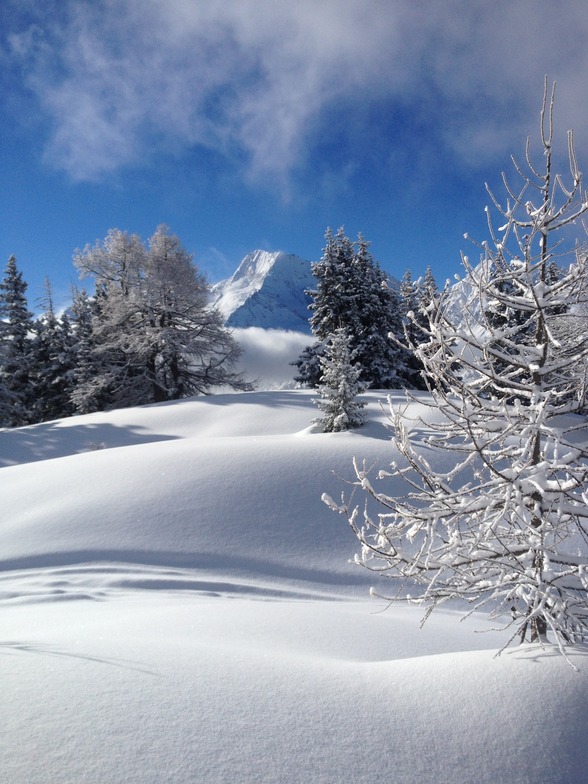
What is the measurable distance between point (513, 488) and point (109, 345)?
22.9 meters

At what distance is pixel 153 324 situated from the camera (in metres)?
24.5

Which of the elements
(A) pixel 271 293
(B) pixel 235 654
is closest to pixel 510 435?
(B) pixel 235 654

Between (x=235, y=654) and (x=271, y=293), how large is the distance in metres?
185

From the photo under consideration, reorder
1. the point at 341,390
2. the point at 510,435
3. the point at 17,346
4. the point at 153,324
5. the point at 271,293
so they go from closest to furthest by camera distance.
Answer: the point at 510,435 → the point at 341,390 → the point at 153,324 → the point at 17,346 → the point at 271,293

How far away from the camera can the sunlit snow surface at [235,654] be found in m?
2.31

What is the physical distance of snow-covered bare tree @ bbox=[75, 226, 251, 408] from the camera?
2344 centimetres

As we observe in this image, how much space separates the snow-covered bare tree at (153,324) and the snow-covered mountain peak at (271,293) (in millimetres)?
141298

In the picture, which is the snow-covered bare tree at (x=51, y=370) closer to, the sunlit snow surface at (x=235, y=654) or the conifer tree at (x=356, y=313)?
the conifer tree at (x=356, y=313)

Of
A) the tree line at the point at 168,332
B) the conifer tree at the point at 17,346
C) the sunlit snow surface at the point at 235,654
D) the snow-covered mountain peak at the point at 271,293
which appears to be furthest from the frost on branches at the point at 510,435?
the snow-covered mountain peak at the point at 271,293

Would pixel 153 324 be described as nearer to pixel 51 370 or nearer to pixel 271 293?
pixel 51 370

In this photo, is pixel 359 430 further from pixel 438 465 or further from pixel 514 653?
pixel 514 653

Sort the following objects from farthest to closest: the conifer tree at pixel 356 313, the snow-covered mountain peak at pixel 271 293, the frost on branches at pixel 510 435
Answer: the snow-covered mountain peak at pixel 271 293 → the conifer tree at pixel 356 313 → the frost on branches at pixel 510 435

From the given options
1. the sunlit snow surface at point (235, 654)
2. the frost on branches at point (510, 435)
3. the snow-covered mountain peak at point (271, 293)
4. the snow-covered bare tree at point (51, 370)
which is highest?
the snow-covered mountain peak at point (271, 293)

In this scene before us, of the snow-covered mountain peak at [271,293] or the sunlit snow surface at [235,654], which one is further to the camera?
the snow-covered mountain peak at [271,293]
